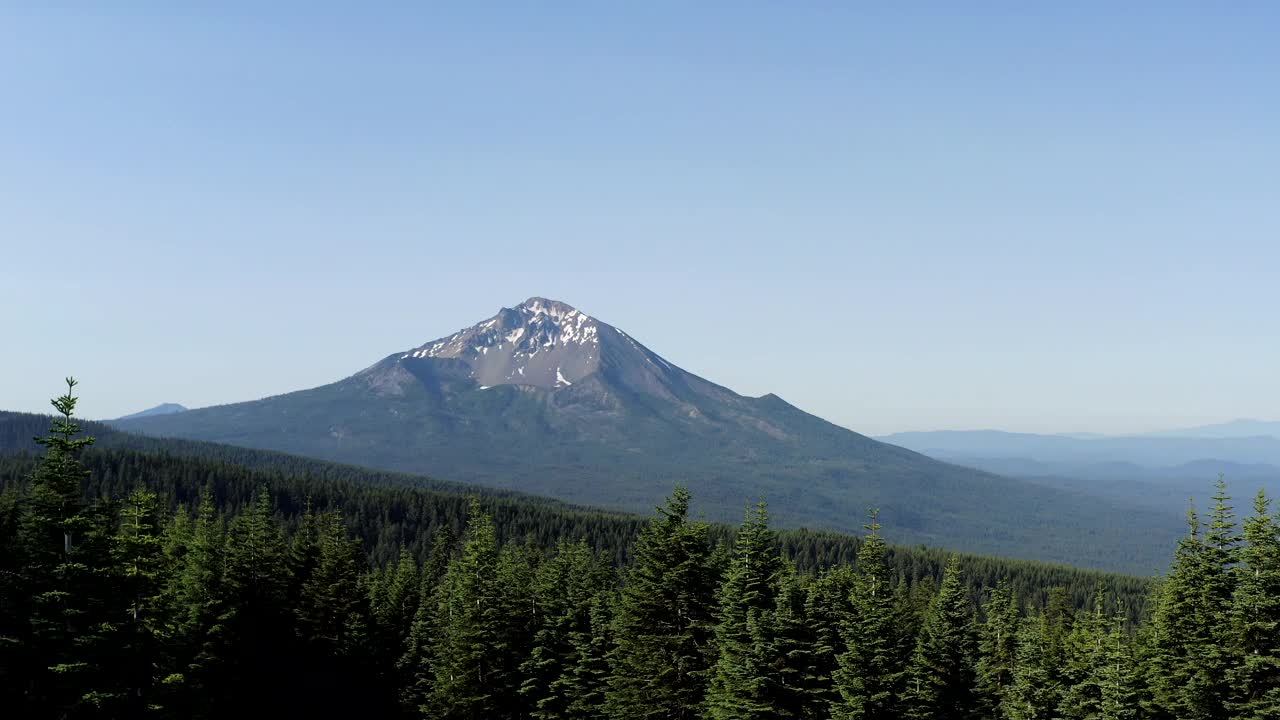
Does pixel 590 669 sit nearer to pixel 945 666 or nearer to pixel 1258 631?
pixel 945 666

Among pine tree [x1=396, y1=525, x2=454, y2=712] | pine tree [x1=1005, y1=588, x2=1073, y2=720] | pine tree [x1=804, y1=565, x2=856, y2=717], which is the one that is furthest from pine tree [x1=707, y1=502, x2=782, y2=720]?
pine tree [x1=396, y1=525, x2=454, y2=712]

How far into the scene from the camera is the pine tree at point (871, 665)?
4241cm

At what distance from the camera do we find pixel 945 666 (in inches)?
2045

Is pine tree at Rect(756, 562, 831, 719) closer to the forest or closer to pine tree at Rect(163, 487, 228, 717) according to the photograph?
the forest

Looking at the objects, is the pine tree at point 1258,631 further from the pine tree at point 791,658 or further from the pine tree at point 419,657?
the pine tree at point 419,657

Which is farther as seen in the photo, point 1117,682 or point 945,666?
point 945,666

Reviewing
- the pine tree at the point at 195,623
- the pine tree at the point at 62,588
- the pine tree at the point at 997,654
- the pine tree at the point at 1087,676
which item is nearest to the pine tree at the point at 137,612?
the pine tree at the point at 62,588

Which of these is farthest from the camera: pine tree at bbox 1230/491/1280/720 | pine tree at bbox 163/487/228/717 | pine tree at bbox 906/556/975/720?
pine tree at bbox 906/556/975/720

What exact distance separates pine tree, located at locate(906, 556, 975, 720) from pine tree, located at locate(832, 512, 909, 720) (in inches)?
41.8

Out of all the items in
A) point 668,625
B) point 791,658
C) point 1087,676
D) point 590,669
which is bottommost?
point 590,669

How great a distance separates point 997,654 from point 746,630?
27896mm

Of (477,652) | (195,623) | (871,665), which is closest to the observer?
(871,665)

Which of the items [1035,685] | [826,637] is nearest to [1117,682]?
[1035,685]

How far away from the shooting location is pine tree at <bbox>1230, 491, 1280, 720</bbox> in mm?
41969
